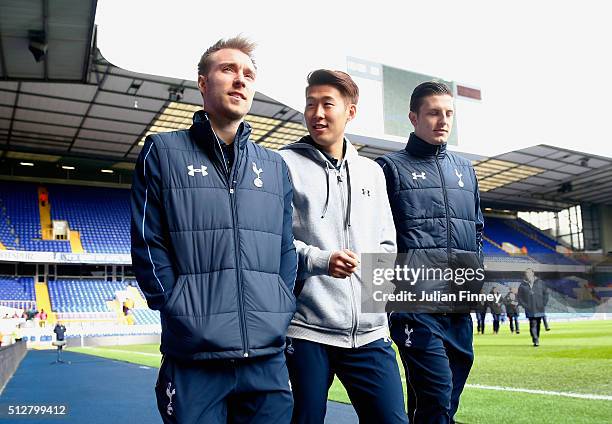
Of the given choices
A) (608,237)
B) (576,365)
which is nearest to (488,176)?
(608,237)

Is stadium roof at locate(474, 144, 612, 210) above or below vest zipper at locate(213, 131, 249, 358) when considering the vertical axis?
above

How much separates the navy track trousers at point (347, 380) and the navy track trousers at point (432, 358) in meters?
0.49

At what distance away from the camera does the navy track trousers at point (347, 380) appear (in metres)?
2.57

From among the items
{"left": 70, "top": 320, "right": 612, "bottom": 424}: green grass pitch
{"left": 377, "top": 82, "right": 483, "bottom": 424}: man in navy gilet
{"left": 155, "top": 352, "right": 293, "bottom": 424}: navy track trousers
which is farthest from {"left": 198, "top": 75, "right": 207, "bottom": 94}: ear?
{"left": 70, "top": 320, "right": 612, "bottom": 424}: green grass pitch

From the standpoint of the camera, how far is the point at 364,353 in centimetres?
264

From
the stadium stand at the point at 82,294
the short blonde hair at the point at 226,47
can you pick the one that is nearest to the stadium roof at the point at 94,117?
the stadium stand at the point at 82,294

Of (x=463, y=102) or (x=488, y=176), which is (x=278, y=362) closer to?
(x=463, y=102)

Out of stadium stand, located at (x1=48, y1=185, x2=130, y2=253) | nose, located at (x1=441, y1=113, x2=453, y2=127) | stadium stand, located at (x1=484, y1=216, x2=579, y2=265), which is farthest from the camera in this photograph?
stadium stand, located at (x1=484, y1=216, x2=579, y2=265)

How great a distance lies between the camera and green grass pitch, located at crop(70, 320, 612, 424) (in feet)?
19.0

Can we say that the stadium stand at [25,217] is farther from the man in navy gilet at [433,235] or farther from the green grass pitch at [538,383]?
the man in navy gilet at [433,235]

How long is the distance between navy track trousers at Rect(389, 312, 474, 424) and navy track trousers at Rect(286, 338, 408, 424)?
0.49 m

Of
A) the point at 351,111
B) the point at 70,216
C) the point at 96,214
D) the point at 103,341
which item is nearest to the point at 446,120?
the point at 351,111

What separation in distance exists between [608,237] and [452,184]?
2021 inches

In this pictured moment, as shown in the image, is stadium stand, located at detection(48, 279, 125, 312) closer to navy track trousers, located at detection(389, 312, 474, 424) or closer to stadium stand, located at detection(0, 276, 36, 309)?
stadium stand, located at detection(0, 276, 36, 309)
